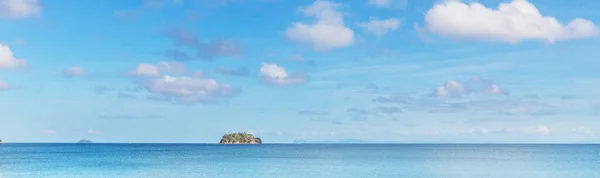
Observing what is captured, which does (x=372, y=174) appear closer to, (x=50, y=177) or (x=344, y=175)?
(x=344, y=175)

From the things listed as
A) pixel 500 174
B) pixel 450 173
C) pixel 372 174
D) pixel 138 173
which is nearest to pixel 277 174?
pixel 372 174

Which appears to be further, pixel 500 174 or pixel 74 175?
pixel 500 174

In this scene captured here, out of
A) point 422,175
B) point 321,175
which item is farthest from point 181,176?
point 422,175

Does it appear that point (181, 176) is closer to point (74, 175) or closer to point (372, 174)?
point (74, 175)

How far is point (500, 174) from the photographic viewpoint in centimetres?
7056

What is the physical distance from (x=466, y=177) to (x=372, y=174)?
11047mm

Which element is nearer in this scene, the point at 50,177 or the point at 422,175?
the point at 50,177

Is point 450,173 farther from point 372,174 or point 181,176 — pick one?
point 181,176

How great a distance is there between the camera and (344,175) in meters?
69.5

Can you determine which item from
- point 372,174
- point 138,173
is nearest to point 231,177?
point 138,173

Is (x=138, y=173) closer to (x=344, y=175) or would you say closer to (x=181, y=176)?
(x=181, y=176)

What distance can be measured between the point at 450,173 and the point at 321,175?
1651 centimetres

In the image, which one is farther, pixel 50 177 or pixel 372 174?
pixel 372 174

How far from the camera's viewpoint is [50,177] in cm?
6350
